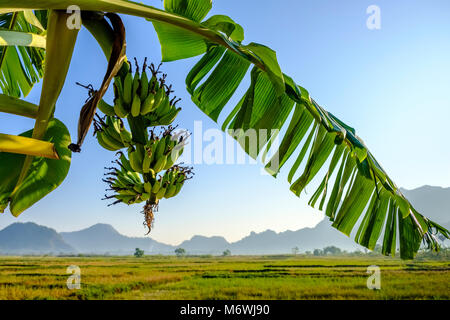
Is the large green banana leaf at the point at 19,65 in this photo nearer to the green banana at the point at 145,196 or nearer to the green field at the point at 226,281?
the green banana at the point at 145,196

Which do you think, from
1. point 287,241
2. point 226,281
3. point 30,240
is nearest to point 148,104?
point 226,281

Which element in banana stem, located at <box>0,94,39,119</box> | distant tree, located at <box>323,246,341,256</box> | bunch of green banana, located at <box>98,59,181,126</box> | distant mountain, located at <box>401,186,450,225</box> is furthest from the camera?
distant mountain, located at <box>401,186,450,225</box>

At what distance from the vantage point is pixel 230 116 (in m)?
1.00

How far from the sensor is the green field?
17.8 meters

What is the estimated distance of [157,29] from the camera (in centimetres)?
84

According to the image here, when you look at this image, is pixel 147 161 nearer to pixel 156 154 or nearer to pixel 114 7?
pixel 156 154

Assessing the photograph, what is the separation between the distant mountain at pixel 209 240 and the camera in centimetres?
6162

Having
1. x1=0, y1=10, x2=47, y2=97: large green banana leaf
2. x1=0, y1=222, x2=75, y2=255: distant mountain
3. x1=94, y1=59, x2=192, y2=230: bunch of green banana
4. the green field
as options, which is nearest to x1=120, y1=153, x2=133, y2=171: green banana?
x1=94, y1=59, x2=192, y2=230: bunch of green banana

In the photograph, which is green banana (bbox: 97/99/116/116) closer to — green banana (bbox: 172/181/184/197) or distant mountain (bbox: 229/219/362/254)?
green banana (bbox: 172/181/184/197)

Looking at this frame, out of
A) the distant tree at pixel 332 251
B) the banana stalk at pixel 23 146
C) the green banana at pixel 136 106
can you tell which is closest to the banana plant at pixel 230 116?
the banana stalk at pixel 23 146

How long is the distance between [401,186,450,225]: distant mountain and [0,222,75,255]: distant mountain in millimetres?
68149

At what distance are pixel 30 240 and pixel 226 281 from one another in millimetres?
57710
